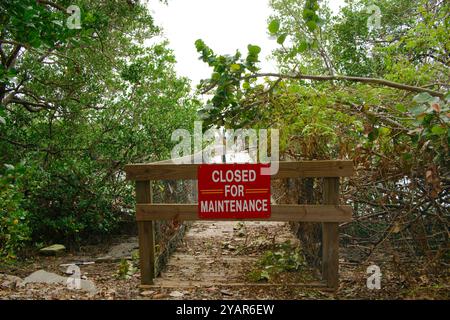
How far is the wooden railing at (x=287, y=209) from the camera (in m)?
3.94

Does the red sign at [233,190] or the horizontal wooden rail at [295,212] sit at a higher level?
the red sign at [233,190]

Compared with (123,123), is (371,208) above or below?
below

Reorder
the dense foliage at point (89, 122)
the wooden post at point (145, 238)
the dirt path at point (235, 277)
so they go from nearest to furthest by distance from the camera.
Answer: the dirt path at point (235, 277) < the wooden post at point (145, 238) < the dense foliage at point (89, 122)

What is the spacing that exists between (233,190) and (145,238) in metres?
1.11

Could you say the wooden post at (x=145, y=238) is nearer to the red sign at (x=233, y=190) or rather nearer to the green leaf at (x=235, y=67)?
the red sign at (x=233, y=190)

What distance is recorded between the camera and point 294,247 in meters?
5.16

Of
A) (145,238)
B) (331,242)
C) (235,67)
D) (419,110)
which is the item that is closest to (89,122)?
(145,238)

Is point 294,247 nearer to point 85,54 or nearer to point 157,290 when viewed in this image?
point 157,290

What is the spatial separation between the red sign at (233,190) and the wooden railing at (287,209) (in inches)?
8.0

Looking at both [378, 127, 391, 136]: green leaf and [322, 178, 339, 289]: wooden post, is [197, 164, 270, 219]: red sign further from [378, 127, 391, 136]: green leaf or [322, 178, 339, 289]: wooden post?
[378, 127, 391, 136]: green leaf

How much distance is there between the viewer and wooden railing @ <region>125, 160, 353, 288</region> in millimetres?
3943

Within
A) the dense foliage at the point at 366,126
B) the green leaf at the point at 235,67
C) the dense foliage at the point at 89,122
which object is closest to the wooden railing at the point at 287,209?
the dense foliage at the point at 366,126

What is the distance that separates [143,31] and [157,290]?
674cm
